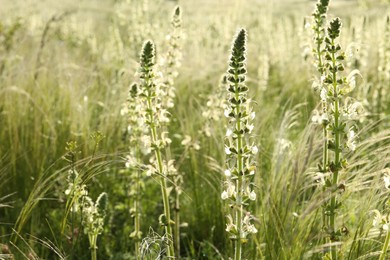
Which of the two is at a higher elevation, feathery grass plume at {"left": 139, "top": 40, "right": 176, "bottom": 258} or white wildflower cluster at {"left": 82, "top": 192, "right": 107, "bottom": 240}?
feathery grass plume at {"left": 139, "top": 40, "right": 176, "bottom": 258}

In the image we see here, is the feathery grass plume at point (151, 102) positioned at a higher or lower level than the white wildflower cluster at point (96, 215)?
higher

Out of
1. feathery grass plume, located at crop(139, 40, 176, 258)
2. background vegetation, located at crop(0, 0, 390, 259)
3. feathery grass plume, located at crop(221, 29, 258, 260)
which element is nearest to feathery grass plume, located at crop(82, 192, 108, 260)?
background vegetation, located at crop(0, 0, 390, 259)

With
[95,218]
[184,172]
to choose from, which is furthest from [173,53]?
[95,218]

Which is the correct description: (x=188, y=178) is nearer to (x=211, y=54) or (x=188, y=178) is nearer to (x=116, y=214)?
(x=116, y=214)

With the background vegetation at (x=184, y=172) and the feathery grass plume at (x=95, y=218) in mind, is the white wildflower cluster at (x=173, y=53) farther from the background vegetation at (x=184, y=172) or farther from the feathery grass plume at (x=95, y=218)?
the feathery grass plume at (x=95, y=218)

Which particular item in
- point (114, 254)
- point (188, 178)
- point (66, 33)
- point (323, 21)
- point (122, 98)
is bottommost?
point (114, 254)

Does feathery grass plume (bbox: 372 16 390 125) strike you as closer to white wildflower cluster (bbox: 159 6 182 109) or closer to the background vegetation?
the background vegetation

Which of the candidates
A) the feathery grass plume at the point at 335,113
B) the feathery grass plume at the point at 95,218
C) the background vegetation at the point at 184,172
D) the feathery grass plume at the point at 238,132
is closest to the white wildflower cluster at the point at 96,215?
the feathery grass plume at the point at 95,218

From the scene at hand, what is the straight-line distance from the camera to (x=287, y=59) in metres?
9.98

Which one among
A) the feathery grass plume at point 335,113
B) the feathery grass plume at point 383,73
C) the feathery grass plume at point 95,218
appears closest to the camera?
the feathery grass plume at point 335,113

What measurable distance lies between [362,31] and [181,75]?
2.57 m

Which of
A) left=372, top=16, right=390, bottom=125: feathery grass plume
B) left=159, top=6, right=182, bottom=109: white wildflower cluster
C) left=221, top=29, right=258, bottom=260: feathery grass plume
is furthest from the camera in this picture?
left=372, top=16, right=390, bottom=125: feathery grass plume

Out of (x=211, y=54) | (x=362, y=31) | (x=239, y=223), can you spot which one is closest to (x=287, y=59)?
(x=211, y=54)

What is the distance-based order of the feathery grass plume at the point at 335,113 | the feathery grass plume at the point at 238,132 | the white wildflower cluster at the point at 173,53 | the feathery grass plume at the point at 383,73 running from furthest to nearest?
1. the feathery grass plume at the point at 383,73
2. the white wildflower cluster at the point at 173,53
3. the feathery grass plume at the point at 335,113
4. the feathery grass plume at the point at 238,132
